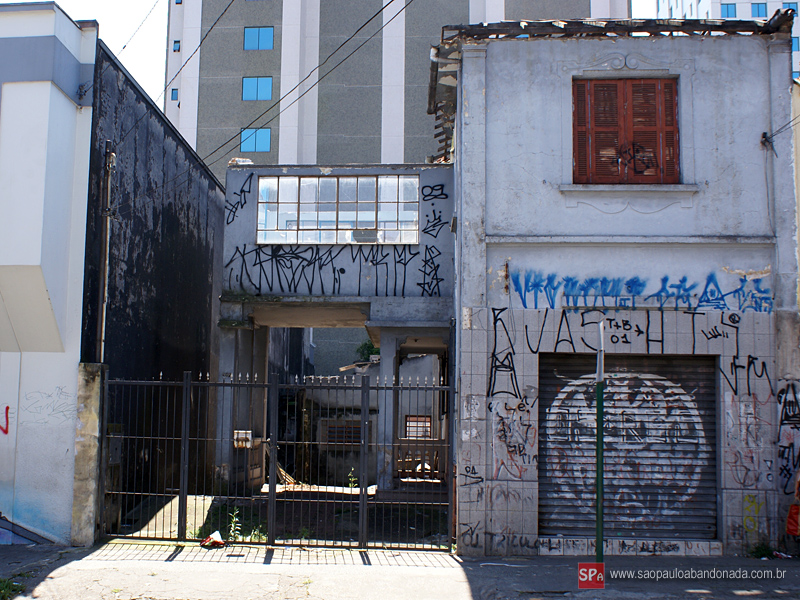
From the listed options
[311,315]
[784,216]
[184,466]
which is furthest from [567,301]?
[311,315]

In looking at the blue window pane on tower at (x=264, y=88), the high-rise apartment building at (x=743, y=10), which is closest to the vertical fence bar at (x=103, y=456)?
the blue window pane on tower at (x=264, y=88)

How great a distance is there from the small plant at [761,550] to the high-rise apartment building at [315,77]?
2537 centimetres

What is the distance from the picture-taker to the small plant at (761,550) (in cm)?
862

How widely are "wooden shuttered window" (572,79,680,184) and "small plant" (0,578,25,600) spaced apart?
804 centimetres

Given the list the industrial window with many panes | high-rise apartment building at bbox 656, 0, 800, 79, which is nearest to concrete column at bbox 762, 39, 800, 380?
the industrial window with many panes

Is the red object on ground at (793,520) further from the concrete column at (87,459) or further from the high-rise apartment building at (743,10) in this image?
the high-rise apartment building at (743,10)

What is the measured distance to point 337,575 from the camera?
26.5 feet

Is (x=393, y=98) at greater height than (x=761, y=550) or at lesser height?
greater

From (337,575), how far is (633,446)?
13.2 feet

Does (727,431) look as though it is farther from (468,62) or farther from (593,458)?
(468,62)

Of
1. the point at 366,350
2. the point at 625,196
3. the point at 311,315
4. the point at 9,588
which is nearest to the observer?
the point at 9,588

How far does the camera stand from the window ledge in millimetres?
9164

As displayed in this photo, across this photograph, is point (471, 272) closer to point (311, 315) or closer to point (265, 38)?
point (311, 315)

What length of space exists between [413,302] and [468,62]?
5105mm
